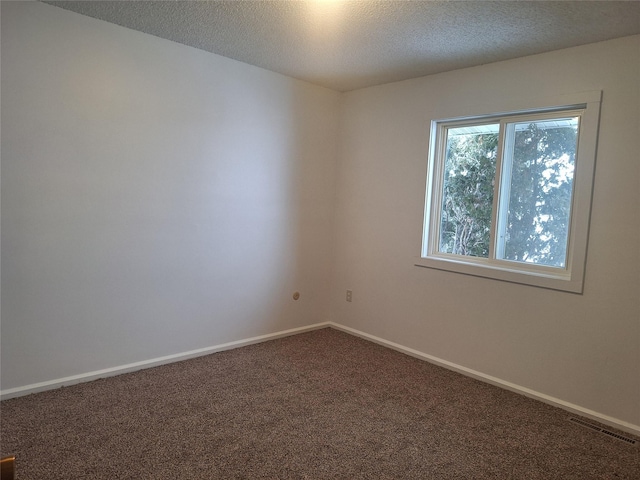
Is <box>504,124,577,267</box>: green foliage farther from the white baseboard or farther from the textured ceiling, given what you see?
the white baseboard

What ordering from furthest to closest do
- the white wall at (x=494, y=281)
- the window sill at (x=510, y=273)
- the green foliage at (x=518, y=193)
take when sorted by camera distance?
the green foliage at (x=518, y=193), the window sill at (x=510, y=273), the white wall at (x=494, y=281)

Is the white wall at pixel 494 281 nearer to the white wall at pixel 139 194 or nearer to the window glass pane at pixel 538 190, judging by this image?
the window glass pane at pixel 538 190

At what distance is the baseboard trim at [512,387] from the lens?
2670 millimetres

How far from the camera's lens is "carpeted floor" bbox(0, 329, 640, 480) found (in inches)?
84.3

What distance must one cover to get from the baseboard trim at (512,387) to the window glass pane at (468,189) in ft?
2.99

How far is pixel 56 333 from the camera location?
285 centimetres

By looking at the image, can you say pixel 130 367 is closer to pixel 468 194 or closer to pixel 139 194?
pixel 139 194

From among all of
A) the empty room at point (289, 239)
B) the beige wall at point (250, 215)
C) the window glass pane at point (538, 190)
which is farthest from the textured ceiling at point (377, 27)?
the window glass pane at point (538, 190)

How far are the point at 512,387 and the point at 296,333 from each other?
77.0 inches

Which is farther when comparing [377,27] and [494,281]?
[494,281]

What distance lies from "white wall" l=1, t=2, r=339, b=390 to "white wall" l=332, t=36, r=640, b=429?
53 centimetres

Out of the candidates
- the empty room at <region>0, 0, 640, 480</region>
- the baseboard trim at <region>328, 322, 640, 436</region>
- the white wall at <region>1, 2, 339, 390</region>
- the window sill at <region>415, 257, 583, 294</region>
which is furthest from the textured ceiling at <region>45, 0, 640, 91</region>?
the baseboard trim at <region>328, 322, 640, 436</region>

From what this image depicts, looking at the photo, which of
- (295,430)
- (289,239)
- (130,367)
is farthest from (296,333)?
(295,430)

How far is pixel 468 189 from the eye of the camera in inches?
138
